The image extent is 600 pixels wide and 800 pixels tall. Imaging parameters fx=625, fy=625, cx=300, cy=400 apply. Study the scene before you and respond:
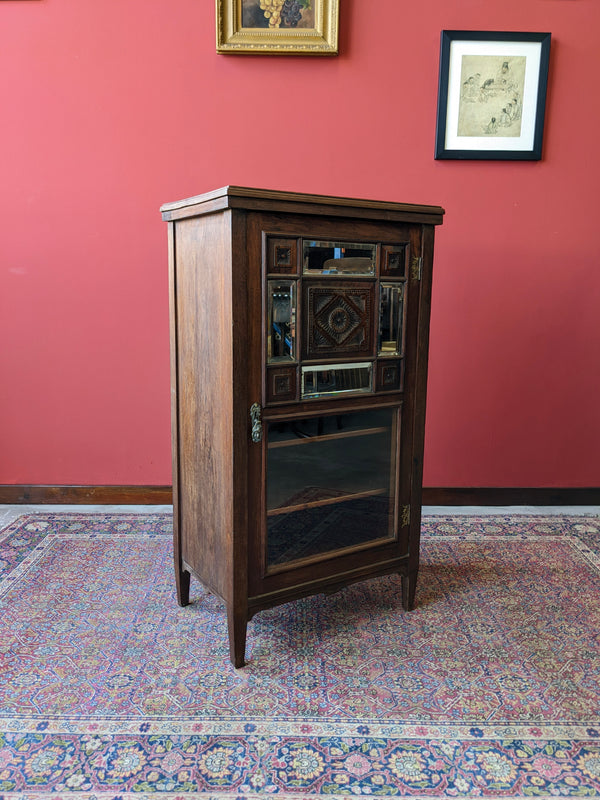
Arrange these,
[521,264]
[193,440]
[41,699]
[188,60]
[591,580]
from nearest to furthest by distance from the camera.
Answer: [41,699] → [193,440] → [591,580] → [188,60] → [521,264]

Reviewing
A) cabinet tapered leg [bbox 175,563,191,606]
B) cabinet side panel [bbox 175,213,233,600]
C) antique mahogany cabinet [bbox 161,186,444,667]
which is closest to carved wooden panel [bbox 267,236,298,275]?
antique mahogany cabinet [bbox 161,186,444,667]

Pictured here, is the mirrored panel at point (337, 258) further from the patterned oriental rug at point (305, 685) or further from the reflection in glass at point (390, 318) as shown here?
the patterned oriental rug at point (305, 685)

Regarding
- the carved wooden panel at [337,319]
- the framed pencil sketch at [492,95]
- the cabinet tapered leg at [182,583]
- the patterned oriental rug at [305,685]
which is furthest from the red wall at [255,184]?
the carved wooden panel at [337,319]

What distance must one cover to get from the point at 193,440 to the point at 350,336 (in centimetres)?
63

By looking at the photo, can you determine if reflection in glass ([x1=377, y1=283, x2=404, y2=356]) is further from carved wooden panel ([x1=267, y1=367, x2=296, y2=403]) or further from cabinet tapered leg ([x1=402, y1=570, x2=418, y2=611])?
cabinet tapered leg ([x1=402, y1=570, x2=418, y2=611])

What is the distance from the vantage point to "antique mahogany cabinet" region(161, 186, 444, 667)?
5.88ft

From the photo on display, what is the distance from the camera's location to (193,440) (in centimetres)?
210

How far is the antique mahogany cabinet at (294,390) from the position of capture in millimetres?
1792

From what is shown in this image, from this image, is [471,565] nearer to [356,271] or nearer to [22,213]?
[356,271]

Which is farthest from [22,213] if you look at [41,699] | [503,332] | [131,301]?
[503,332]

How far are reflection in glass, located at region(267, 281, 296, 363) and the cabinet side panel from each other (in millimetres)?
132

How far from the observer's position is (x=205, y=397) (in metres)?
1.98

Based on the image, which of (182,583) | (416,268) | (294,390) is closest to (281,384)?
(294,390)

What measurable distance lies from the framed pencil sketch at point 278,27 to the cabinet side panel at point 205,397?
1317 mm
